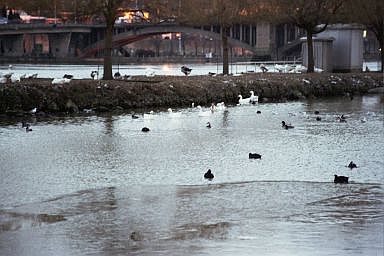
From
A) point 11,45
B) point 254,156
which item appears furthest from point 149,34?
point 254,156

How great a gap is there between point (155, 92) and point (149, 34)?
77429 millimetres

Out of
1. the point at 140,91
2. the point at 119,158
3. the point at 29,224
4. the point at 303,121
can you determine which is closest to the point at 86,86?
the point at 140,91

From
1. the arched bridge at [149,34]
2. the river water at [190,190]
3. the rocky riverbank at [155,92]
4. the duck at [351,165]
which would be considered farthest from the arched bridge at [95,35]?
the duck at [351,165]

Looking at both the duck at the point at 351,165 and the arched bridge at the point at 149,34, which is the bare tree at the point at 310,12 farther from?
the arched bridge at the point at 149,34

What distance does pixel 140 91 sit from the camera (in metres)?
39.6

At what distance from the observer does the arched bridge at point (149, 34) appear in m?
108

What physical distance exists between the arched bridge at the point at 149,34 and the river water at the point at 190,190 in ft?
260

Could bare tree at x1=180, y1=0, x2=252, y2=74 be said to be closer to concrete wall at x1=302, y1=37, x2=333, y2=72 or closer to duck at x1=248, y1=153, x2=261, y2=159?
concrete wall at x1=302, y1=37, x2=333, y2=72

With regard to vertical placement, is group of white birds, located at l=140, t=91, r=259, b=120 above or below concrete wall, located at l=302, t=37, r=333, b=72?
below

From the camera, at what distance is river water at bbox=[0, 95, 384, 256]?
1230cm

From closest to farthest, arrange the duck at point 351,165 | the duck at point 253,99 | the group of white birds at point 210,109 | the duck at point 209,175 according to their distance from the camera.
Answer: the duck at point 209,175 < the duck at point 351,165 < the group of white birds at point 210,109 < the duck at point 253,99

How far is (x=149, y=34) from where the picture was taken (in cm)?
11650

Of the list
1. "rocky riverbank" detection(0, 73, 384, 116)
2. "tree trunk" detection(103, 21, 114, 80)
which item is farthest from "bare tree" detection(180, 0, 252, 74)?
"tree trunk" detection(103, 21, 114, 80)

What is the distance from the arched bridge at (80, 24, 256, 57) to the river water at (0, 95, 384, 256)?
79.1 metres
